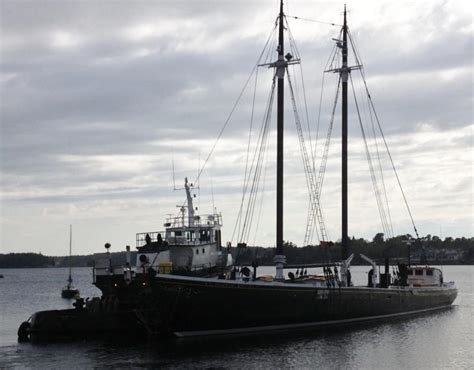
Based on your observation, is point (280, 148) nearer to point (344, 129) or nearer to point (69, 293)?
point (344, 129)

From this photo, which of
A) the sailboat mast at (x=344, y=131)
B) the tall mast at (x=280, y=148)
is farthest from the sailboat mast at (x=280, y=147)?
the sailboat mast at (x=344, y=131)

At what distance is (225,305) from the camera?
44500 millimetres

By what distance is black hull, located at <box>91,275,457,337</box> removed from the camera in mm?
43688

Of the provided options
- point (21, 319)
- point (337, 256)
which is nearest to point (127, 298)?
point (21, 319)

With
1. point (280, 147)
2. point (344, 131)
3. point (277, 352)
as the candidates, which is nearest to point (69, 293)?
point (344, 131)

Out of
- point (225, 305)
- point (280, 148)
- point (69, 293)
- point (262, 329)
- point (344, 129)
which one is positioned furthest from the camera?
point (69, 293)

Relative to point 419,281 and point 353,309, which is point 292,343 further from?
point 419,281

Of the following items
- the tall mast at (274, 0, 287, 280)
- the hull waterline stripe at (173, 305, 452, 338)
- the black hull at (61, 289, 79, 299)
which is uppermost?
the tall mast at (274, 0, 287, 280)

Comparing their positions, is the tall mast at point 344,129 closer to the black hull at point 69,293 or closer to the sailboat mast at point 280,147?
the sailboat mast at point 280,147

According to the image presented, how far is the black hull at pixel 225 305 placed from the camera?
143 ft

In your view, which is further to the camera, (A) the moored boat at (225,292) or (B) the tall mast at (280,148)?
(B) the tall mast at (280,148)

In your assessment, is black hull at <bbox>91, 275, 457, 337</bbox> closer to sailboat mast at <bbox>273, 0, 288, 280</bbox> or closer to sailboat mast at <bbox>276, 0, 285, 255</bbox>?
sailboat mast at <bbox>273, 0, 288, 280</bbox>

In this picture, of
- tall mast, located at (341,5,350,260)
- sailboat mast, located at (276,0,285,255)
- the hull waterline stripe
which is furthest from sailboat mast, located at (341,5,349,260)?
sailboat mast, located at (276,0,285,255)

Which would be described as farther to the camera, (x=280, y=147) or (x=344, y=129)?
(x=344, y=129)
